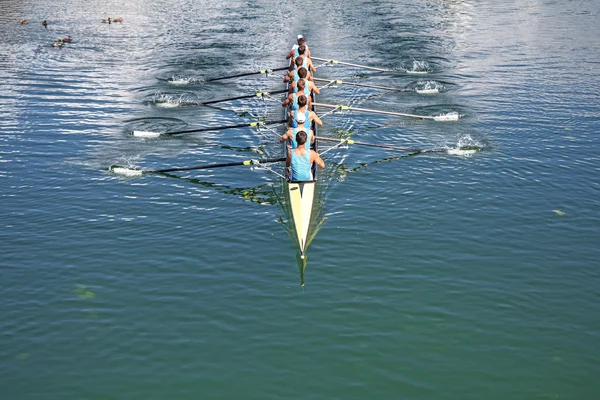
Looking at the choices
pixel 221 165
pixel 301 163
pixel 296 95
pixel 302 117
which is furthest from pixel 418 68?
pixel 301 163

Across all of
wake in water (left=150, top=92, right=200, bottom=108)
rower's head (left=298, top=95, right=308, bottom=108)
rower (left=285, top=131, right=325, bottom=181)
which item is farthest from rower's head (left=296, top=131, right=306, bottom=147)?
wake in water (left=150, top=92, right=200, bottom=108)

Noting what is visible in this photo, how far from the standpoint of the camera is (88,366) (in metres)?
11.8

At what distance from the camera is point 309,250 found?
614 inches

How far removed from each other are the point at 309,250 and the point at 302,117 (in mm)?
4799

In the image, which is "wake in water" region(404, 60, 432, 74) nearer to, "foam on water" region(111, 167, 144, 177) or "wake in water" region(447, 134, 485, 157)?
"wake in water" region(447, 134, 485, 157)

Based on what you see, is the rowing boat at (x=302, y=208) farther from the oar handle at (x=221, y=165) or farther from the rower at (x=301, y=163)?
the oar handle at (x=221, y=165)

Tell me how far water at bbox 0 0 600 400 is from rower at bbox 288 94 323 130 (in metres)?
1.42

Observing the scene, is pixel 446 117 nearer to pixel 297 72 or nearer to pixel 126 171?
pixel 297 72

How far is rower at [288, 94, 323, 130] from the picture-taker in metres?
18.8

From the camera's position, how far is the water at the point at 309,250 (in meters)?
11.7

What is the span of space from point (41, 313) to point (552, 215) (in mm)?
12953

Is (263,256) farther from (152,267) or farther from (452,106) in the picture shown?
(452,106)

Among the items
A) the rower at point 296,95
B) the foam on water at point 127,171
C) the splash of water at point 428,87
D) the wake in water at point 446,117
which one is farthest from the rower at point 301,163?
the splash of water at point 428,87

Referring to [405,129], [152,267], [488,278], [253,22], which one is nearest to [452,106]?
[405,129]
